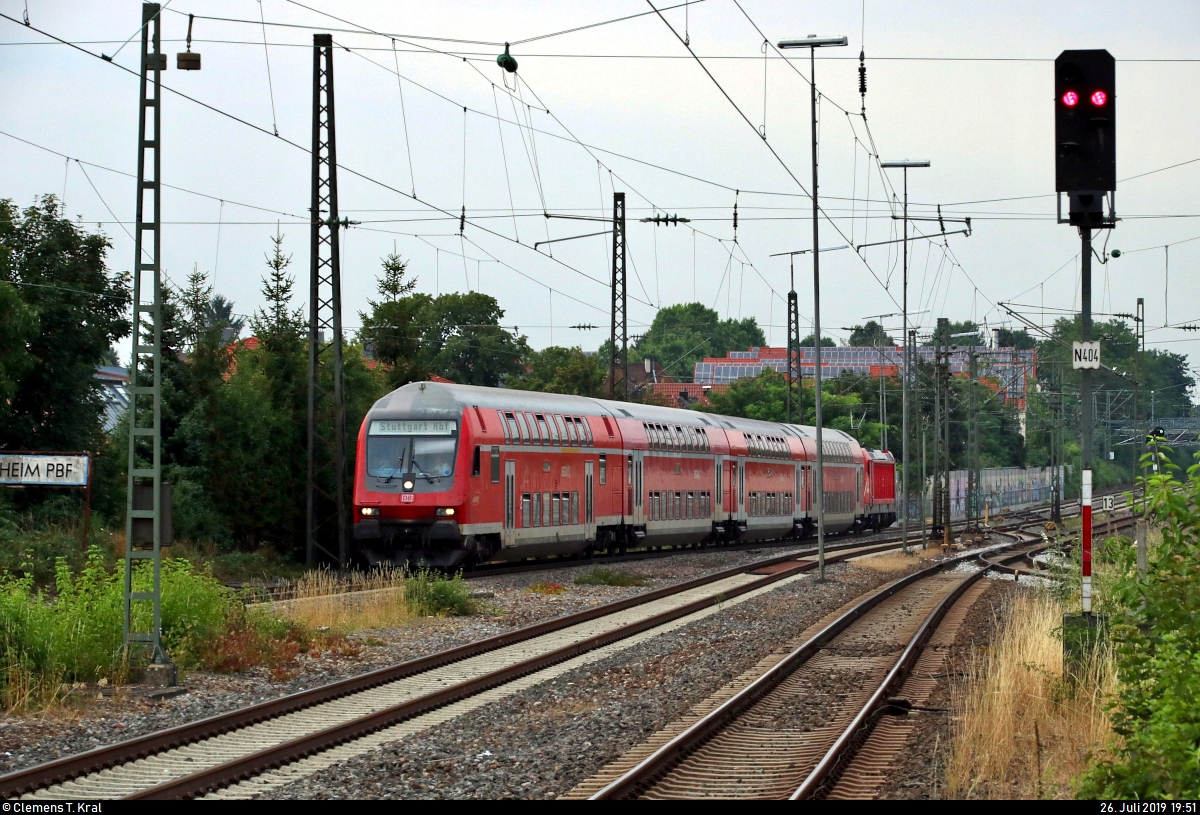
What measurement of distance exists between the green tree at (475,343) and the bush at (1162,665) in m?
77.0

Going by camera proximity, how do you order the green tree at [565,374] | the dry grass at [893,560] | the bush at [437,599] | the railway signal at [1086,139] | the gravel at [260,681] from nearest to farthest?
the gravel at [260,681] < the railway signal at [1086,139] < the bush at [437,599] < the dry grass at [893,560] < the green tree at [565,374]

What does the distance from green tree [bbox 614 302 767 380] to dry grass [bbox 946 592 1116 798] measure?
4771 inches

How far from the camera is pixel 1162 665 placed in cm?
→ 876

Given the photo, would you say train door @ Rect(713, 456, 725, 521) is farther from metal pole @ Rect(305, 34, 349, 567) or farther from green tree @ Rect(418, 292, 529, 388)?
green tree @ Rect(418, 292, 529, 388)

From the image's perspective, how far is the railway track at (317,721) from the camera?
9578 millimetres

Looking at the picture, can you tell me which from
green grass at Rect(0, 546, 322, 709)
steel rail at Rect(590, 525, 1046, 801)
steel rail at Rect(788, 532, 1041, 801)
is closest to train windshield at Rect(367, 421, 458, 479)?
steel rail at Rect(590, 525, 1046, 801)

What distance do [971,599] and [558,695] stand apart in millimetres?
14839

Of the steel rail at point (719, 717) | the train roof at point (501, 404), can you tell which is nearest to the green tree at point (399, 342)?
the train roof at point (501, 404)

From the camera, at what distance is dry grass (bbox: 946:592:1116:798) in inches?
385

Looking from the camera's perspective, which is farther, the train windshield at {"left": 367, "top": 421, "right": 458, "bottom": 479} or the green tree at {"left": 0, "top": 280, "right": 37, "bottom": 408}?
the train windshield at {"left": 367, "top": 421, "right": 458, "bottom": 479}

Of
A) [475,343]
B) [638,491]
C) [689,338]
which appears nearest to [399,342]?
[638,491]

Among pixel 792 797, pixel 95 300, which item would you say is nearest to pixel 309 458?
pixel 95 300

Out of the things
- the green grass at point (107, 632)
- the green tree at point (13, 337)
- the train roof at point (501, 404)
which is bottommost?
the green grass at point (107, 632)

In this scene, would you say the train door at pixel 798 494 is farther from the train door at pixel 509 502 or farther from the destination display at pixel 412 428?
the destination display at pixel 412 428
